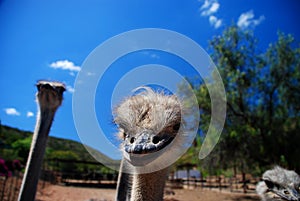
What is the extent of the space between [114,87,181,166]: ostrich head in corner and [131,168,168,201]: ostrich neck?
37 cm

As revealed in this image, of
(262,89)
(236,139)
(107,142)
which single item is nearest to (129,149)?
(107,142)

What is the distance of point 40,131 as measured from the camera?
315cm

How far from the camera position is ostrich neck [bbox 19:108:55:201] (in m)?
2.82

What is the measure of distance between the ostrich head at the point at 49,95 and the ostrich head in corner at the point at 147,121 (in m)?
2.08

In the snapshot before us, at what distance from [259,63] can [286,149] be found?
364 centimetres

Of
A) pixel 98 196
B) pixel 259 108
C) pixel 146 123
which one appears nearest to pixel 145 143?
pixel 146 123

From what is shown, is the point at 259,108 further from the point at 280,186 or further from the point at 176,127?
the point at 176,127

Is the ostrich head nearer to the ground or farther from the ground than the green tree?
nearer to the ground

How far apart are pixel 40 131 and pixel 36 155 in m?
0.27

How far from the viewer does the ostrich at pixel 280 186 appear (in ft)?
9.77

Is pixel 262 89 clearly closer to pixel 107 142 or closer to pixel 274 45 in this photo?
pixel 274 45

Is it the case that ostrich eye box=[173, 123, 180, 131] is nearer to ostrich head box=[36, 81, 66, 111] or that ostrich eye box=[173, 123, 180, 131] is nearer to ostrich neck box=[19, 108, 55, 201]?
ostrich neck box=[19, 108, 55, 201]

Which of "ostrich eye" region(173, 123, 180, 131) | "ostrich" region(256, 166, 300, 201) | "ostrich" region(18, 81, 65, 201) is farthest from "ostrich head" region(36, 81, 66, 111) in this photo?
"ostrich" region(256, 166, 300, 201)

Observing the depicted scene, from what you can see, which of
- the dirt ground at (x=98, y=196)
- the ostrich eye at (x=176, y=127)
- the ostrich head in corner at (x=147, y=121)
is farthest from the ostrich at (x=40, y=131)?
the dirt ground at (x=98, y=196)
